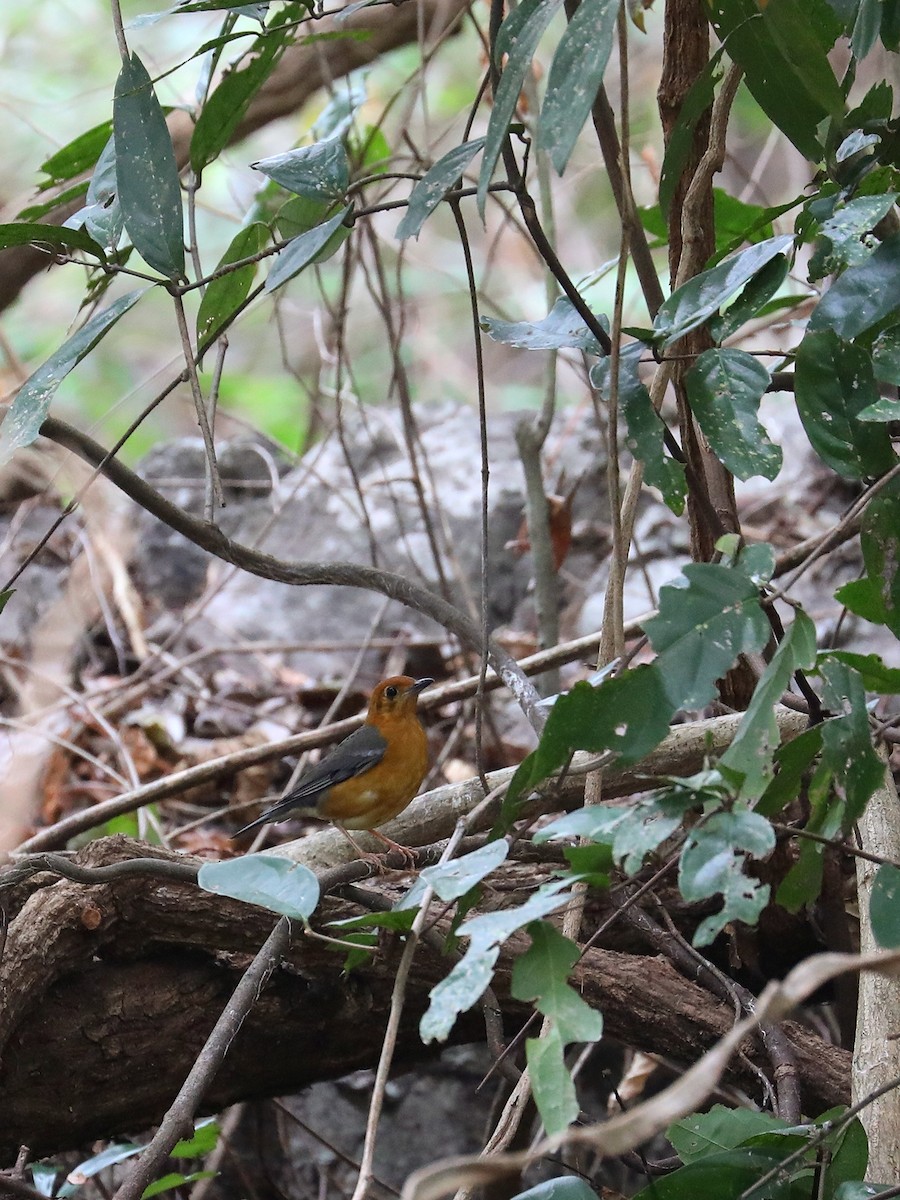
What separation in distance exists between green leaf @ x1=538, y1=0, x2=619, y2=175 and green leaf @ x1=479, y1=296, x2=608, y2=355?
0.33 m

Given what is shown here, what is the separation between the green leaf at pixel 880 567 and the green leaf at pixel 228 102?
47.7 inches

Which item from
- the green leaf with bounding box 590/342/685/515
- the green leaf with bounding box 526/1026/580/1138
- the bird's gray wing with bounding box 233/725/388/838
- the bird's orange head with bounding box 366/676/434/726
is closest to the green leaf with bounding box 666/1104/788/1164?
the green leaf with bounding box 526/1026/580/1138

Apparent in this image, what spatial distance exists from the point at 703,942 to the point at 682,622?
322 millimetres

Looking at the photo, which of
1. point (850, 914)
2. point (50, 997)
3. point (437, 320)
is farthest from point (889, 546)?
point (437, 320)

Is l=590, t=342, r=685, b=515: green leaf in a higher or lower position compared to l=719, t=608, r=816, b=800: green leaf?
higher

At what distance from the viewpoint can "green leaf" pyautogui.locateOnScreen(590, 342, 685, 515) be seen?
1479 millimetres

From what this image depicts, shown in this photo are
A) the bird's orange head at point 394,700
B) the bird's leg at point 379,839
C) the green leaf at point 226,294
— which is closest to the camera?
the green leaf at point 226,294

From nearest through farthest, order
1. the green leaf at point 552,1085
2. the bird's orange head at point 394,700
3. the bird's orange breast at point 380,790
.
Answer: the green leaf at point 552,1085 → the bird's orange breast at point 380,790 → the bird's orange head at point 394,700

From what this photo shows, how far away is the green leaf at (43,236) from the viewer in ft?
5.02

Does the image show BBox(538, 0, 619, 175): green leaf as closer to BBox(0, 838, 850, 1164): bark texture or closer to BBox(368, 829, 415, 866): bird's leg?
BBox(0, 838, 850, 1164): bark texture

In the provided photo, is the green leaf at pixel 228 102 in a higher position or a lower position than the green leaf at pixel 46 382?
higher

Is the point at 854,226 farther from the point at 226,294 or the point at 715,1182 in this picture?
the point at 715,1182

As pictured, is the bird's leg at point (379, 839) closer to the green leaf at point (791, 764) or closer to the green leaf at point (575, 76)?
the green leaf at point (791, 764)

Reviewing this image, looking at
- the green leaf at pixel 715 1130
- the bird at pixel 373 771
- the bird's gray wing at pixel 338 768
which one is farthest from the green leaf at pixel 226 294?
the bird's gray wing at pixel 338 768
